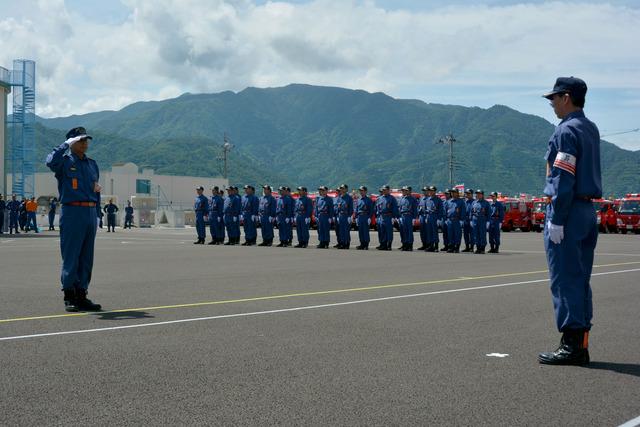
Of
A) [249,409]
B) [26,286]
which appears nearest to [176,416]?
[249,409]

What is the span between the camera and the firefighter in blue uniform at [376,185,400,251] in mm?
26531

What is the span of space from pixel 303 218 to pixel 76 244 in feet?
61.9

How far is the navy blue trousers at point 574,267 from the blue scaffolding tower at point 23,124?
47348 mm

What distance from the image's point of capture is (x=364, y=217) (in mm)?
27578

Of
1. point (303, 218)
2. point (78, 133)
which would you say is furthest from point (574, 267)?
point (303, 218)

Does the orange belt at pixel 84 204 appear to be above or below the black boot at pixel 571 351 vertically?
above

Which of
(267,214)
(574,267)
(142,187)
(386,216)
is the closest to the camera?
(574,267)

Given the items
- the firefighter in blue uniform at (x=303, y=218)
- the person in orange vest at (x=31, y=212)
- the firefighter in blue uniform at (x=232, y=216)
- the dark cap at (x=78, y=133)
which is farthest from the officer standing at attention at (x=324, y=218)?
the person in orange vest at (x=31, y=212)

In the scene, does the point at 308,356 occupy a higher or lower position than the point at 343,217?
lower

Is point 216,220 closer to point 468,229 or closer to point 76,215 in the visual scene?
point 468,229

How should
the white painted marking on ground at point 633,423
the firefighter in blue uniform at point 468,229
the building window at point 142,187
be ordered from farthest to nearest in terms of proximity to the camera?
1. the building window at point 142,187
2. the firefighter in blue uniform at point 468,229
3. the white painted marking on ground at point 633,423

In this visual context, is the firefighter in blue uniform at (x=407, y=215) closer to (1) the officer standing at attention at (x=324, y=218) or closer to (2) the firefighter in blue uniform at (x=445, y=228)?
(2) the firefighter in blue uniform at (x=445, y=228)

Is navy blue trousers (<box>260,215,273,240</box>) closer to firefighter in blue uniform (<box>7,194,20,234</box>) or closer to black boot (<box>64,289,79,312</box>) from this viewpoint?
firefighter in blue uniform (<box>7,194,20,234</box>)

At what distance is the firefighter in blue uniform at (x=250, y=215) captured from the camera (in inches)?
1160
